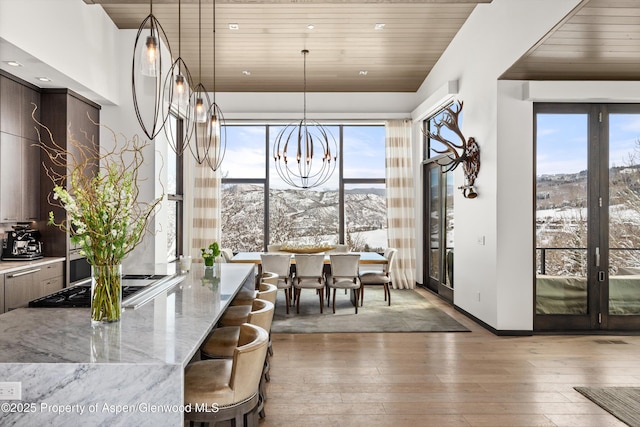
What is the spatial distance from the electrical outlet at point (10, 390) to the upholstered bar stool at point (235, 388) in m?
→ 0.64

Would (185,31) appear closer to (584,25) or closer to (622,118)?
(584,25)

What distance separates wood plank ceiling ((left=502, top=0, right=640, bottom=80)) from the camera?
3221mm

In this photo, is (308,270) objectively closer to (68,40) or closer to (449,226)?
(449,226)

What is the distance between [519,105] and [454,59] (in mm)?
1630

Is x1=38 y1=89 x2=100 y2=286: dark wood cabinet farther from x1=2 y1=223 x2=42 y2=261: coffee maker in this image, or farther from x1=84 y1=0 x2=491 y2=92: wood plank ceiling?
x1=84 y1=0 x2=491 y2=92: wood plank ceiling

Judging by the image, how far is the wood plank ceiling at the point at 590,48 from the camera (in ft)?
10.6

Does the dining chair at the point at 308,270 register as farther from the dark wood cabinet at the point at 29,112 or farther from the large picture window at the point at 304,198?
the dark wood cabinet at the point at 29,112

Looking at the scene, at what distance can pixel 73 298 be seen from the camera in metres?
2.40

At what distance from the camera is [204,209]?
7520 mm

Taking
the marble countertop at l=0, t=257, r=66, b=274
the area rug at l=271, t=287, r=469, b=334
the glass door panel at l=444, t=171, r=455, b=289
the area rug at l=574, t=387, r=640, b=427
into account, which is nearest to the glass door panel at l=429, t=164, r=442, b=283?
the glass door panel at l=444, t=171, r=455, b=289

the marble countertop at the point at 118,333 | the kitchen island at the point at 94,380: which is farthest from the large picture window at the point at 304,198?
the kitchen island at the point at 94,380

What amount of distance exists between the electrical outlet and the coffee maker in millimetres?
3514

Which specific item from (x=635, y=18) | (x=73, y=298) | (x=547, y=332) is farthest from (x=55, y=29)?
(x=547, y=332)

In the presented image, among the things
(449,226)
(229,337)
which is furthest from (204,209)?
(229,337)
